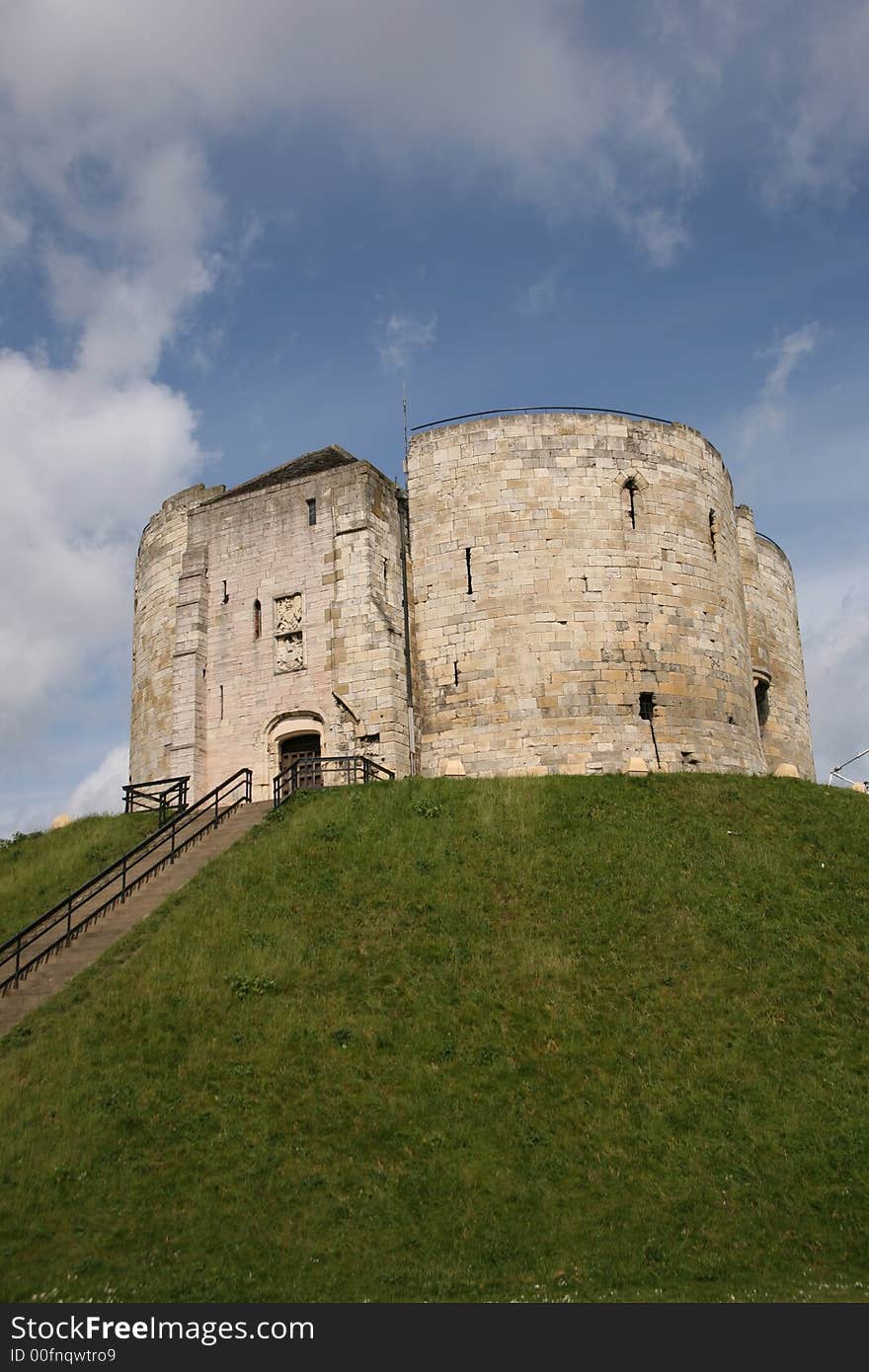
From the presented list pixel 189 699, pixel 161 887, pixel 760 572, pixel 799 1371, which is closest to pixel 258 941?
pixel 161 887

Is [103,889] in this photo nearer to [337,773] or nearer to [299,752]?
[337,773]

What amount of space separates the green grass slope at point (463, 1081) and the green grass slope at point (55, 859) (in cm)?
333

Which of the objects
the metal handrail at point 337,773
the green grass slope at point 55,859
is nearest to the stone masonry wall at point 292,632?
the metal handrail at point 337,773

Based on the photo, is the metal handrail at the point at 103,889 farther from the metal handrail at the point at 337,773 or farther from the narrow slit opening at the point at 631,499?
the narrow slit opening at the point at 631,499

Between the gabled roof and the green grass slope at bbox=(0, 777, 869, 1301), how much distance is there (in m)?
12.1

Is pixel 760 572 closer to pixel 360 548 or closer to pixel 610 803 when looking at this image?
pixel 360 548

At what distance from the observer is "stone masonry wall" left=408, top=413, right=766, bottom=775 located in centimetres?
2484

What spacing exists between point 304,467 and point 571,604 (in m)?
7.88

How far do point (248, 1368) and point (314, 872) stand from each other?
1001cm

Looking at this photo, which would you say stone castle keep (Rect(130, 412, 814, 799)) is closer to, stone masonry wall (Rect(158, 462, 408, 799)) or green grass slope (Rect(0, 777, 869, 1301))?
stone masonry wall (Rect(158, 462, 408, 799))

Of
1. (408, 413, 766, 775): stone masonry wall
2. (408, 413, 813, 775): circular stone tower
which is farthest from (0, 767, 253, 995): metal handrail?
(408, 413, 766, 775): stone masonry wall

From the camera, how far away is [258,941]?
15.7 m

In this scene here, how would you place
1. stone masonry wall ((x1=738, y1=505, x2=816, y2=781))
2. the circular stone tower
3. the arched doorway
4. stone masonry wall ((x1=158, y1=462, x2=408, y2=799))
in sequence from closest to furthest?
the circular stone tower < stone masonry wall ((x1=158, y1=462, x2=408, y2=799)) < the arched doorway < stone masonry wall ((x1=738, y1=505, x2=816, y2=781))

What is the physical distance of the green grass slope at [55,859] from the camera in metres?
19.2
